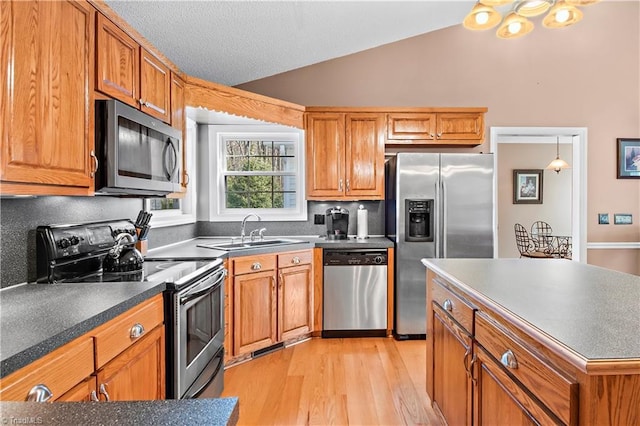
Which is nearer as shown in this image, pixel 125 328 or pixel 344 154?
pixel 125 328

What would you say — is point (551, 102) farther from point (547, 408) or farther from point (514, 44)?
point (547, 408)

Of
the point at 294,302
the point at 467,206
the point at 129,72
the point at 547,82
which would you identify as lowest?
the point at 294,302

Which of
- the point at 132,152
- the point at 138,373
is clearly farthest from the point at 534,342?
the point at 132,152

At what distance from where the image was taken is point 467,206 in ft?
11.5

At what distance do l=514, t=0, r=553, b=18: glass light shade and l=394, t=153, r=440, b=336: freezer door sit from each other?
1395mm

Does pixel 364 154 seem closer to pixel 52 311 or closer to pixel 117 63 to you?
pixel 117 63

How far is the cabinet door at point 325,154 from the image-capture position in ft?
12.3

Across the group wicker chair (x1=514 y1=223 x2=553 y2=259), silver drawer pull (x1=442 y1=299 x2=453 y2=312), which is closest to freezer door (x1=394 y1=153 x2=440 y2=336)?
silver drawer pull (x1=442 y1=299 x2=453 y2=312)

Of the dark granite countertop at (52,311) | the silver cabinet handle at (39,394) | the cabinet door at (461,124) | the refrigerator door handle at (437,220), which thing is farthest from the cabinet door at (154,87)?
the cabinet door at (461,124)

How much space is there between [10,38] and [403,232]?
9.89 ft

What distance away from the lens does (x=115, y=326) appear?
1.30 metres

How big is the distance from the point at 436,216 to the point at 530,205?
17.2 ft

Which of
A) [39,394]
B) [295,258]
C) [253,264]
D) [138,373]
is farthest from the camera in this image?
[295,258]

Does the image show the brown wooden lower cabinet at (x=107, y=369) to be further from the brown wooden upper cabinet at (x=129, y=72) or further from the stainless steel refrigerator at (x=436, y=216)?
the stainless steel refrigerator at (x=436, y=216)
